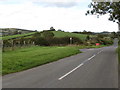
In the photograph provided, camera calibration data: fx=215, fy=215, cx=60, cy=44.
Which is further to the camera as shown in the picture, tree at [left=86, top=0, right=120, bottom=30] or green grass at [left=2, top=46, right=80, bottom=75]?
tree at [left=86, top=0, right=120, bottom=30]

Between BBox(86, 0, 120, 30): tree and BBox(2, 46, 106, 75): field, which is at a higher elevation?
BBox(86, 0, 120, 30): tree

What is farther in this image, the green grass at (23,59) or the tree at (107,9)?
the tree at (107,9)

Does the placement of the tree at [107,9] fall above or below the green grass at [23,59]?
above

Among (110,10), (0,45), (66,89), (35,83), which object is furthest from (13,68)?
(110,10)

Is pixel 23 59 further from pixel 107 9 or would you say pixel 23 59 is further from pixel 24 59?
pixel 107 9

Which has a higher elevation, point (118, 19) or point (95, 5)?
point (95, 5)

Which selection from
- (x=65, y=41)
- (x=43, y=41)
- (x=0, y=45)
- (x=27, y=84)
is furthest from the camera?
(x=65, y=41)

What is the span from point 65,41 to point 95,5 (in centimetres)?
4236

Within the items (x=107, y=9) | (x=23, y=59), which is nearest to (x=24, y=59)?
(x=23, y=59)

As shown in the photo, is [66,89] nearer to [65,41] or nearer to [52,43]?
[52,43]

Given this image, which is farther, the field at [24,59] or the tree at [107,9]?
the tree at [107,9]

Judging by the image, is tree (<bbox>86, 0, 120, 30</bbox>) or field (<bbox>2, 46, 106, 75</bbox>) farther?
tree (<bbox>86, 0, 120, 30</bbox>)

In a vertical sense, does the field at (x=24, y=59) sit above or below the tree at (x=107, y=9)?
below

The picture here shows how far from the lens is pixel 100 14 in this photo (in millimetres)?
30391
